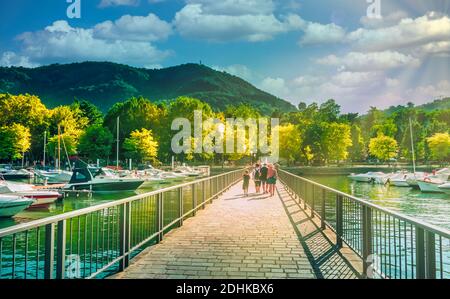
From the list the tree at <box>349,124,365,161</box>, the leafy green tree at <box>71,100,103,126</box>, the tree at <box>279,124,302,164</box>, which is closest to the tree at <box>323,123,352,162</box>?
the tree at <box>279,124,302,164</box>

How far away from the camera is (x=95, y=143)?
215 ft

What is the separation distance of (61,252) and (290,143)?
72797 millimetres

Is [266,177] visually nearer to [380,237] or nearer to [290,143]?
[380,237]

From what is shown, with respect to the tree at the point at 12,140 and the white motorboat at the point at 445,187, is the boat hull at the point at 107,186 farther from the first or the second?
the tree at the point at 12,140

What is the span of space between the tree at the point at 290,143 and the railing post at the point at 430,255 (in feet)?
237

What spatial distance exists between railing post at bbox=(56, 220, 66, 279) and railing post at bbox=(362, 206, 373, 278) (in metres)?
3.69

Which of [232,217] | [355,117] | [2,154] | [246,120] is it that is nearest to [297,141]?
[246,120]

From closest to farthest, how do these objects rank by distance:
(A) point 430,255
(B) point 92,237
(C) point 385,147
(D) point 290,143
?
(A) point 430,255, (B) point 92,237, (D) point 290,143, (C) point 385,147

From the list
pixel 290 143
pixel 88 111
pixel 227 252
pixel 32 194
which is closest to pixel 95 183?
pixel 32 194

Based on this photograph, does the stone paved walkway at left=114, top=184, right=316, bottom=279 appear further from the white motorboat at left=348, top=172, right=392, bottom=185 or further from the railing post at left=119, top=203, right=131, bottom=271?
the white motorboat at left=348, top=172, right=392, bottom=185

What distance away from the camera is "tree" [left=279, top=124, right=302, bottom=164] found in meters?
74.8

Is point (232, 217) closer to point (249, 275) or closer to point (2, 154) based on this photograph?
point (249, 275)
